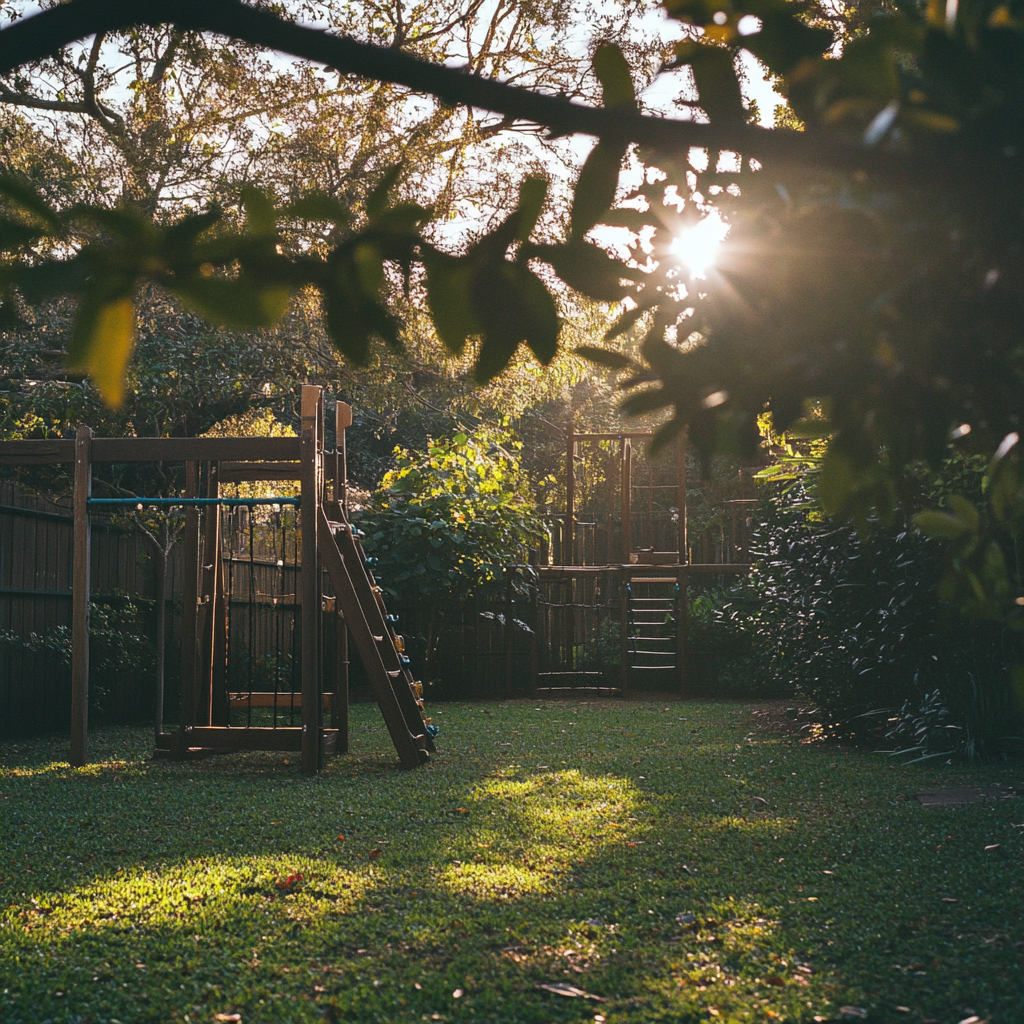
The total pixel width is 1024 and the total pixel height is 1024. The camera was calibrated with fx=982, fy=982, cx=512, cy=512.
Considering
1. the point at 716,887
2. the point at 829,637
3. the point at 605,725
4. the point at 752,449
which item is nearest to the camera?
the point at 752,449

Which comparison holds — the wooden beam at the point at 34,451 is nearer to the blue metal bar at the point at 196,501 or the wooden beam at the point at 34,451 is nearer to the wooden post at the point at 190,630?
the blue metal bar at the point at 196,501

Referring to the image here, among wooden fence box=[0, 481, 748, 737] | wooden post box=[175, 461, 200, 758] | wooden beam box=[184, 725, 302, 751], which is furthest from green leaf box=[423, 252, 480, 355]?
wooden post box=[175, 461, 200, 758]

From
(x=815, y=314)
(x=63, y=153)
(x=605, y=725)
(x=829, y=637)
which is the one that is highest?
(x=63, y=153)

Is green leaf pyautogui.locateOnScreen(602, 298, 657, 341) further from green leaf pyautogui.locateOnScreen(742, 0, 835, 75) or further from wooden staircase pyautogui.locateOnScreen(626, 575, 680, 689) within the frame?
wooden staircase pyautogui.locateOnScreen(626, 575, 680, 689)

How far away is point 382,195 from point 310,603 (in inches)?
207

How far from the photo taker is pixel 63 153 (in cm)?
880

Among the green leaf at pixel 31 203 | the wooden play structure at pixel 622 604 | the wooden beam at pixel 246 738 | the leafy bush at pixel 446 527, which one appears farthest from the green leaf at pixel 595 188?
the wooden play structure at pixel 622 604

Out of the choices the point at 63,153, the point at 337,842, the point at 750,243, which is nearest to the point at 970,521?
the point at 750,243

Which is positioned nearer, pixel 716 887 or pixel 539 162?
pixel 716 887

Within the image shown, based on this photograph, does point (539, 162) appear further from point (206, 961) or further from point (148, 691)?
point (206, 961)

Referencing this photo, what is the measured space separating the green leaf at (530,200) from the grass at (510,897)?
1.96m

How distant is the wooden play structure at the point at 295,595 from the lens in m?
6.17

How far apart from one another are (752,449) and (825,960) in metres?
2.04

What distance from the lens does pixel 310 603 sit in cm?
606
